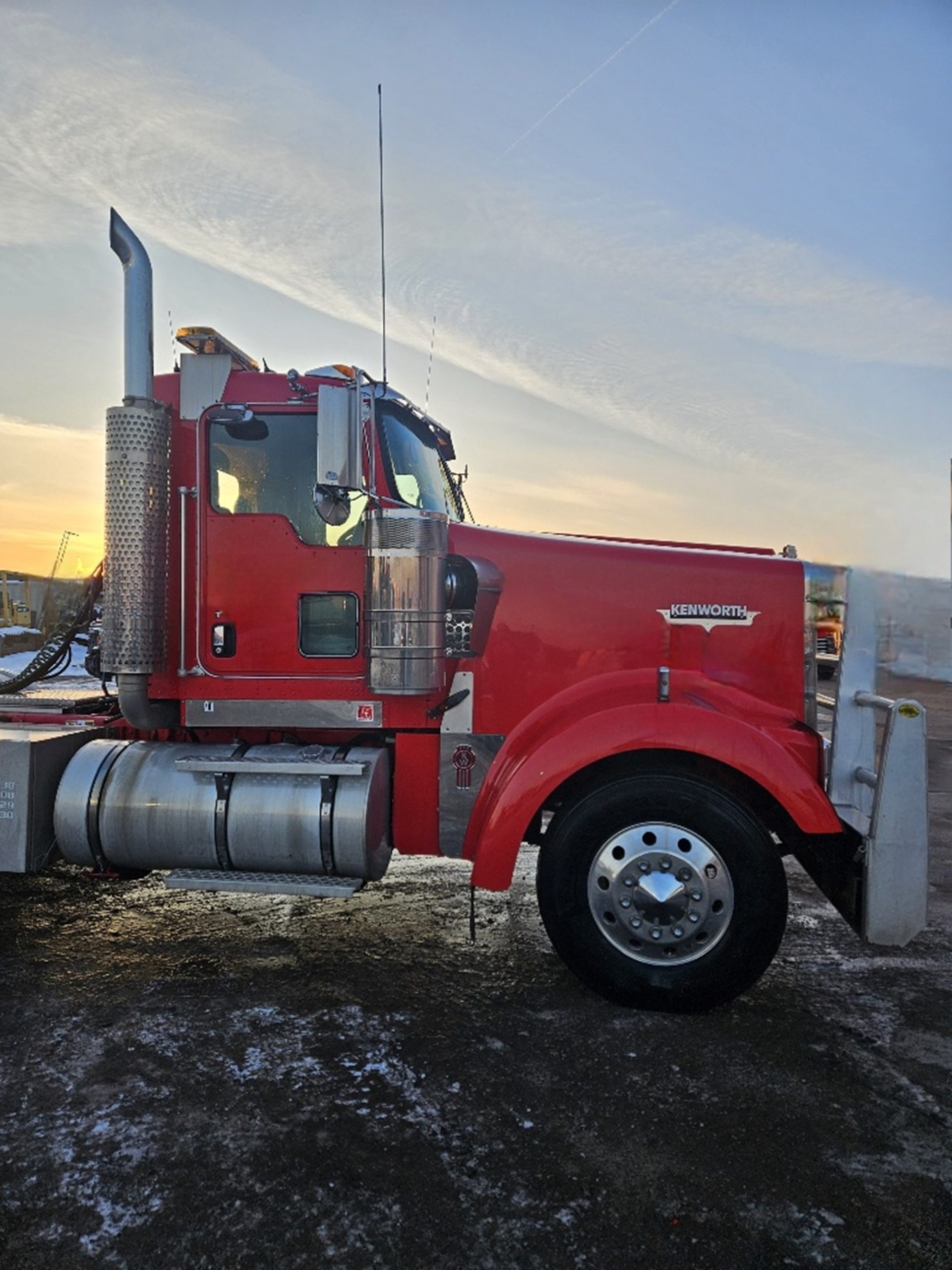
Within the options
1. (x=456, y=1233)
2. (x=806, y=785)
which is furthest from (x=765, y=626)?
(x=456, y=1233)

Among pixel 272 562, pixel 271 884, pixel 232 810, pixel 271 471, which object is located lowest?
pixel 271 884

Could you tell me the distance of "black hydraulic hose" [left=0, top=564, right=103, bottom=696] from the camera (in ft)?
17.5

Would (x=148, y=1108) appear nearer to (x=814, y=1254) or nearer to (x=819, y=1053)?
(x=814, y=1254)

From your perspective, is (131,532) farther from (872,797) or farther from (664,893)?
(872,797)

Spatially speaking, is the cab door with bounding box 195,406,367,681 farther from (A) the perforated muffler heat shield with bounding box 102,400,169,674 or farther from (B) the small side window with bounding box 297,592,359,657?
(A) the perforated muffler heat shield with bounding box 102,400,169,674

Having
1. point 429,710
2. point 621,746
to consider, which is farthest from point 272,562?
point 621,746

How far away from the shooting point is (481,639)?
392 centimetres

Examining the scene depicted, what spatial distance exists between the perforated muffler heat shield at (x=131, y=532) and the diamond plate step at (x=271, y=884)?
997mm

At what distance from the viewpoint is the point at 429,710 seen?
3984 millimetres

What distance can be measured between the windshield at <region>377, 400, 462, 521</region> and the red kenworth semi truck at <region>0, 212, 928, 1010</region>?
21 millimetres

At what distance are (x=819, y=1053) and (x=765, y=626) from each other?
5.69 ft

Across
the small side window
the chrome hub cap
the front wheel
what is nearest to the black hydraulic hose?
the small side window

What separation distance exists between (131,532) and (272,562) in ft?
2.16

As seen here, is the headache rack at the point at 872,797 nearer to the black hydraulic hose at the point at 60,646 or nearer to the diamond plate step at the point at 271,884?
the diamond plate step at the point at 271,884
